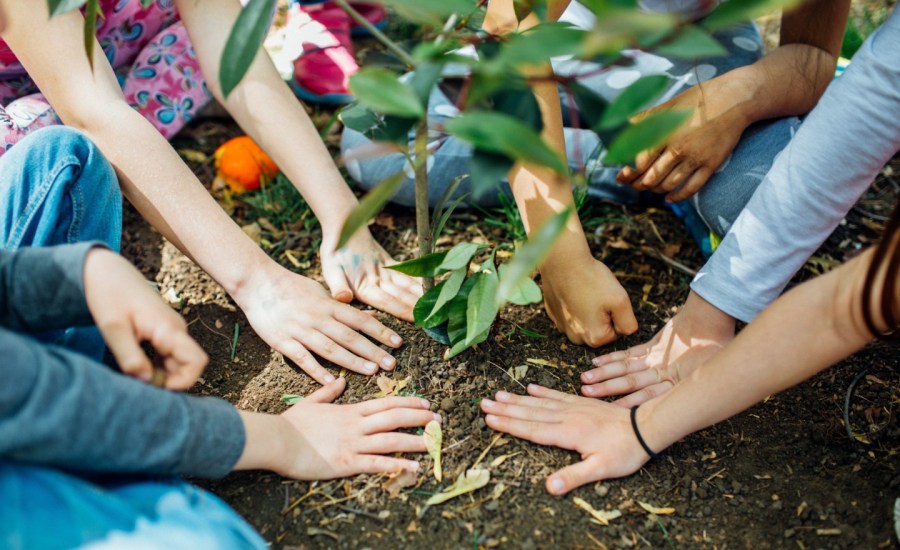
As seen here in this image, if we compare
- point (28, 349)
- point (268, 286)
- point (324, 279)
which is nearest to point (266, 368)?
point (268, 286)

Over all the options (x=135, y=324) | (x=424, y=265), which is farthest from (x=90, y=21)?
(x=424, y=265)

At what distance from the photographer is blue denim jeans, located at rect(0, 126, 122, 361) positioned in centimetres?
109

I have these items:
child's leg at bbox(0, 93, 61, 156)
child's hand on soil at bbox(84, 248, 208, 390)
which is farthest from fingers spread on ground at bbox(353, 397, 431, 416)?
child's leg at bbox(0, 93, 61, 156)

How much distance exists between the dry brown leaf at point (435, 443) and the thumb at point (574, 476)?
0.16m

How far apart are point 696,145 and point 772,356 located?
0.54 meters

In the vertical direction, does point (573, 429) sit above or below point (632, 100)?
below

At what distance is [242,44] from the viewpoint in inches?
30.3

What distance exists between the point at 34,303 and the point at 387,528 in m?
0.55

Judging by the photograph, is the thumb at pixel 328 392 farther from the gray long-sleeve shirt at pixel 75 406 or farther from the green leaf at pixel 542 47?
the green leaf at pixel 542 47

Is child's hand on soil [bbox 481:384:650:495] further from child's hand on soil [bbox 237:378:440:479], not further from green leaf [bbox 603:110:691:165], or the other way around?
green leaf [bbox 603:110:691:165]

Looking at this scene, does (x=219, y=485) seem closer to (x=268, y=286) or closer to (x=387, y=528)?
(x=387, y=528)

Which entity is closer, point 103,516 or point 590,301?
point 103,516

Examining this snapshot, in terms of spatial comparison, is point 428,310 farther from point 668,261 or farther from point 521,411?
point 668,261

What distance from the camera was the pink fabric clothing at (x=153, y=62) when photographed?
1695mm
